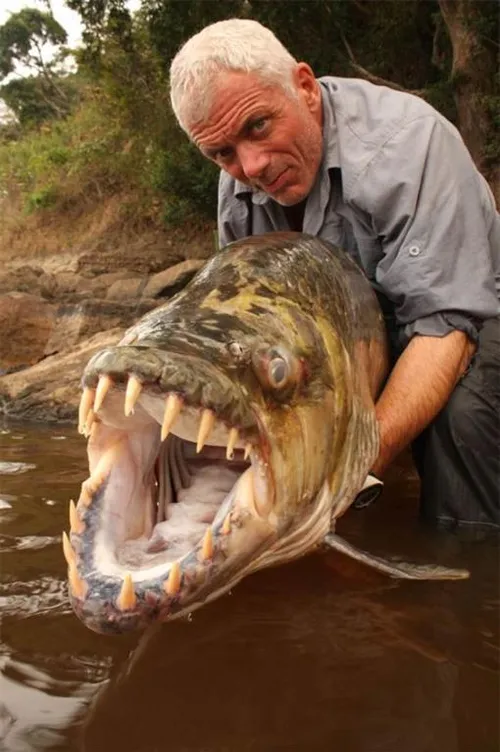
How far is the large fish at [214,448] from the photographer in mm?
1642

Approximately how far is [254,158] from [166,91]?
1111 cm

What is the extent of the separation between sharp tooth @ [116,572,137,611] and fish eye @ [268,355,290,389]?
2.06ft

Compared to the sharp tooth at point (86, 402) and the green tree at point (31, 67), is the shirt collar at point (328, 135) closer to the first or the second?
the sharp tooth at point (86, 402)

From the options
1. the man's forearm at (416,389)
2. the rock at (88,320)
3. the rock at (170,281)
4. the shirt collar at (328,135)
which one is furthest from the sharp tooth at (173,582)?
the rock at (170,281)

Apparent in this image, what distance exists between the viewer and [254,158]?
294cm

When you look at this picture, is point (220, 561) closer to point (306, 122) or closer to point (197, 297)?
point (197, 297)

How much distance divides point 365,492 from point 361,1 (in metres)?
10.5

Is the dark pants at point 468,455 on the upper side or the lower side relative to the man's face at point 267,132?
lower

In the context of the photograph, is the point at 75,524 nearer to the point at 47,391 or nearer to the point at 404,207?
the point at 404,207

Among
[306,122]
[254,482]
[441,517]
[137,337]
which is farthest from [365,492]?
[306,122]

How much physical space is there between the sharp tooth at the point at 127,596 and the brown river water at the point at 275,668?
0.20 m

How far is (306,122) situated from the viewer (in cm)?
295

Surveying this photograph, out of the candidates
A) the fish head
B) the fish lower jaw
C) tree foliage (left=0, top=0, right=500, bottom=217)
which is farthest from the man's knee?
tree foliage (left=0, top=0, right=500, bottom=217)

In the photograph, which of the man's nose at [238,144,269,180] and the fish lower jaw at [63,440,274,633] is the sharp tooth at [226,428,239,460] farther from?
the man's nose at [238,144,269,180]
